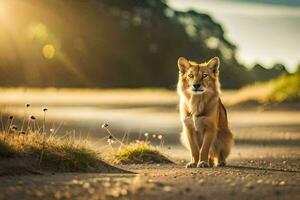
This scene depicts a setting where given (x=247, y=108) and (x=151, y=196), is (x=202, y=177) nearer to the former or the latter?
(x=151, y=196)

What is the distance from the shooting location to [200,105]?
1511 cm

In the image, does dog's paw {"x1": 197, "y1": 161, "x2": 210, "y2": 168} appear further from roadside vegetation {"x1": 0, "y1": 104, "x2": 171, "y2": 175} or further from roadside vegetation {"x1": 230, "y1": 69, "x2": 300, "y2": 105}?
roadside vegetation {"x1": 230, "y1": 69, "x2": 300, "y2": 105}

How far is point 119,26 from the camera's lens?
280 feet

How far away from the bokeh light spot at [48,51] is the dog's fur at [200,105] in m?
64.4

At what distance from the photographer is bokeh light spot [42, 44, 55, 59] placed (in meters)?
79.3

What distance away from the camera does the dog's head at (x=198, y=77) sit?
589 inches

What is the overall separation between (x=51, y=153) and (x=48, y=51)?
65.9m

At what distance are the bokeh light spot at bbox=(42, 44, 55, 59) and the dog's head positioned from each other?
212 feet

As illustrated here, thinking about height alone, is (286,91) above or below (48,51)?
below

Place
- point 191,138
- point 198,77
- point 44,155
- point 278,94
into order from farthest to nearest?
point 278,94 → point 191,138 → point 198,77 → point 44,155

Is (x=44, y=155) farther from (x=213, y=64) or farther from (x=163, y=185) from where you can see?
(x=213, y=64)

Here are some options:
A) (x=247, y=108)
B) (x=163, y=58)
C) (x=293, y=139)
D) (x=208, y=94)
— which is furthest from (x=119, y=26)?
(x=208, y=94)

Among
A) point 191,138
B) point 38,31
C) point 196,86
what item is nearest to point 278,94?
point 191,138

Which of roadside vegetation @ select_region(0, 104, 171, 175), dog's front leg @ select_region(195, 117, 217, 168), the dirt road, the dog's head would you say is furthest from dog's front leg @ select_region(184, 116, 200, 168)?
roadside vegetation @ select_region(0, 104, 171, 175)
